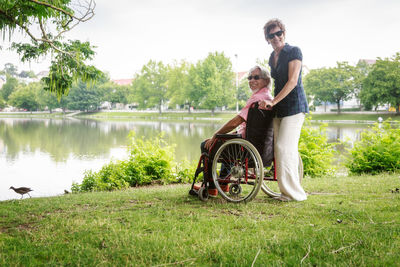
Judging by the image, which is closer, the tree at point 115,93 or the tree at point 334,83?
the tree at point 334,83

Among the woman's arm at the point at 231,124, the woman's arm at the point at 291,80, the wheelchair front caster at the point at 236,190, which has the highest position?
the woman's arm at the point at 291,80

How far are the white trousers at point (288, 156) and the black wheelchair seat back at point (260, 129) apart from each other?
0.13m

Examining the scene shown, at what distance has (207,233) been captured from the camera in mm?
2619

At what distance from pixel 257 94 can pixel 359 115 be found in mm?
45862

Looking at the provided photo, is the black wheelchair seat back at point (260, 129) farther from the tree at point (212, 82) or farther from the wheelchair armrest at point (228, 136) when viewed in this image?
the tree at point (212, 82)

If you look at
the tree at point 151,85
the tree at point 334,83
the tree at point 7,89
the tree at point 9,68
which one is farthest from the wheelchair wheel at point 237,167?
the tree at point 9,68

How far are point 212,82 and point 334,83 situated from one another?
18731mm

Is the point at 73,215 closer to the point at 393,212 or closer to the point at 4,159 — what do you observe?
the point at 393,212

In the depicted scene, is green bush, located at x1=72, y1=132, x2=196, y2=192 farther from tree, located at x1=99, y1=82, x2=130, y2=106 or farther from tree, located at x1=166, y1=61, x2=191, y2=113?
tree, located at x1=99, y1=82, x2=130, y2=106

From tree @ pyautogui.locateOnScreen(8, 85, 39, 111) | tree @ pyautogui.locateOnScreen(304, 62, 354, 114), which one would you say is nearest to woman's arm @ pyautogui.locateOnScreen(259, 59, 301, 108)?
tree @ pyautogui.locateOnScreen(304, 62, 354, 114)

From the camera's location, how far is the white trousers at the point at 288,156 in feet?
12.5

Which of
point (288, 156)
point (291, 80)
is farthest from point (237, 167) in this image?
point (291, 80)

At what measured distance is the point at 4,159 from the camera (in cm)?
1338

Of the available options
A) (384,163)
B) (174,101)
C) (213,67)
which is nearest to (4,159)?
(384,163)
